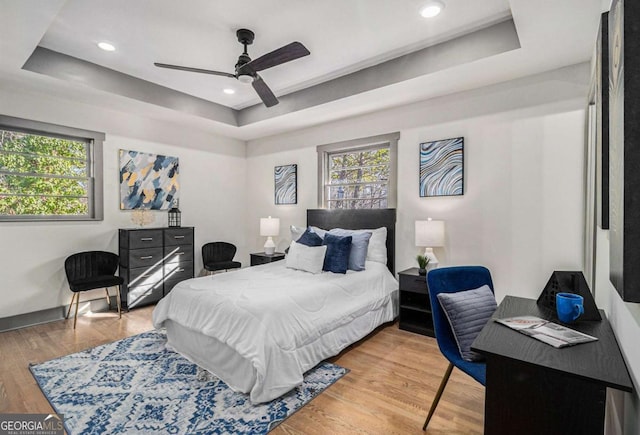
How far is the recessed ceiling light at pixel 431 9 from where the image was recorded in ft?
8.15

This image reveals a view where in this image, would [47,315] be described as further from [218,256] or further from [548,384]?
[548,384]

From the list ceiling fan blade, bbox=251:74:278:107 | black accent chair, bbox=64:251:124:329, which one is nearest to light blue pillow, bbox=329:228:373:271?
ceiling fan blade, bbox=251:74:278:107

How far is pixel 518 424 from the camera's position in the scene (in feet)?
4.03

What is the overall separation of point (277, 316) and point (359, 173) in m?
2.76

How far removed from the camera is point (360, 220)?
14.3 feet

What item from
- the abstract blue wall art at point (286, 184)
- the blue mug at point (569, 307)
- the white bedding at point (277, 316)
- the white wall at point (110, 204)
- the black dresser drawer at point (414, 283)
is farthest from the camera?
the abstract blue wall art at point (286, 184)

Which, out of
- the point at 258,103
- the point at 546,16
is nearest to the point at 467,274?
the point at 546,16

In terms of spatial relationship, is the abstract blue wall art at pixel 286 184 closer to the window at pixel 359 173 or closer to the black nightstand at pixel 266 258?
the window at pixel 359 173

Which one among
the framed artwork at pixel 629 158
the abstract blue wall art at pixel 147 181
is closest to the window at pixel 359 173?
the abstract blue wall art at pixel 147 181

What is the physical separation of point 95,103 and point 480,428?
4988mm

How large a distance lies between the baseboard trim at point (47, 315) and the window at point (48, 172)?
1.07 m

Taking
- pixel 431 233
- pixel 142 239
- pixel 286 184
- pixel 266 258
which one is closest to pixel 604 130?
pixel 431 233

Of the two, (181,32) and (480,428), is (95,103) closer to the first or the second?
(181,32)

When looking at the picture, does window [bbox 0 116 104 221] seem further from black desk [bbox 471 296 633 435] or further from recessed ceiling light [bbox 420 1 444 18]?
black desk [bbox 471 296 633 435]
